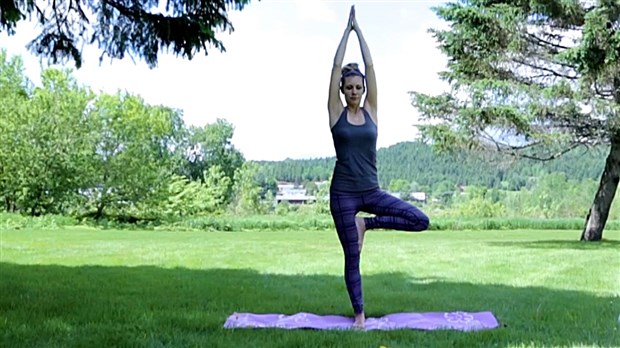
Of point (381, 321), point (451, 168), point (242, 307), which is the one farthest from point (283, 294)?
point (451, 168)

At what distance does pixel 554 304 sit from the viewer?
345 centimetres

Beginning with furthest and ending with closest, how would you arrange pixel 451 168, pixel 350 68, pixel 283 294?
1. pixel 451 168
2. pixel 283 294
3. pixel 350 68

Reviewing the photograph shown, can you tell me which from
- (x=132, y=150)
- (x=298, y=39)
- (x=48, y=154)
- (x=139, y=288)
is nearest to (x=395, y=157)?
(x=298, y=39)

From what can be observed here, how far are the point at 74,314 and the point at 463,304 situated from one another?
2.02 m

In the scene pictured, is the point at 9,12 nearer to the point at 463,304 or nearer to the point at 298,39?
the point at 298,39

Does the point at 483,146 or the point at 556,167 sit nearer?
the point at 483,146

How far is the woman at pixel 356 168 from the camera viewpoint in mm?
2832

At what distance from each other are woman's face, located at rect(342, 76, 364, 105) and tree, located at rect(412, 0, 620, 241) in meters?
5.69

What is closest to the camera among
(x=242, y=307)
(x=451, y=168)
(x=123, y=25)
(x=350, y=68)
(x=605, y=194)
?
(x=350, y=68)

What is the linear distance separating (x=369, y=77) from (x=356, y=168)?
429 millimetres

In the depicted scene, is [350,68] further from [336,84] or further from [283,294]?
[283,294]

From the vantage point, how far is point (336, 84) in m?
2.86

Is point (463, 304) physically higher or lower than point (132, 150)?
lower

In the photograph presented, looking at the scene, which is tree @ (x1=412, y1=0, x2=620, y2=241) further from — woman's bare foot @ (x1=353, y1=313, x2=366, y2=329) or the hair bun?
woman's bare foot @ (x1=353, y1=313, x2=366, y2=329)
